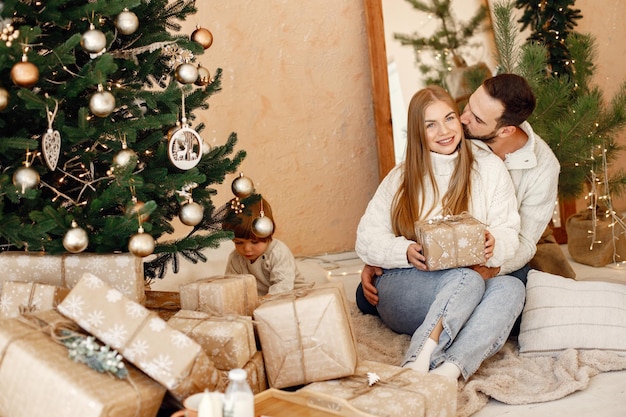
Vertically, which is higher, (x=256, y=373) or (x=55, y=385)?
(x=55, y=385)

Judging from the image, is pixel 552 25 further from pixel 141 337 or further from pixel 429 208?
pixel 141 337

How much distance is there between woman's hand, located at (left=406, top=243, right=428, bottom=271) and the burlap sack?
169 centimetres

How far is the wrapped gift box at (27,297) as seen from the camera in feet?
5.93

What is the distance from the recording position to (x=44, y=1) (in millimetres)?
1932

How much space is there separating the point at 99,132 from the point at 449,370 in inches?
46.9

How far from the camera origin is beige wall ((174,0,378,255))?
157 inches

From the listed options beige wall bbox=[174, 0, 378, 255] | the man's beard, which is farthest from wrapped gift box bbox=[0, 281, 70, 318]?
beige wall bbox=[174, 0, 378, 255]

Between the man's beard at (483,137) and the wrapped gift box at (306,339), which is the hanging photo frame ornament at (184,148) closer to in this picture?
the wrapped gift box at (306,339)

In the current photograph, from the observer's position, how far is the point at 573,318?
2359mm

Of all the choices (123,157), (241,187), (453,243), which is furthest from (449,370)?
(123,157)

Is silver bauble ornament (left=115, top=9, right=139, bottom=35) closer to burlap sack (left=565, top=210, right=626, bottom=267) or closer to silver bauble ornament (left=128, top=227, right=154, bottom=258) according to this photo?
silver bauble ornament (left=128, top=227, right=154, bottom=258)

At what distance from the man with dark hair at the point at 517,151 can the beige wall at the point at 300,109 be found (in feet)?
5.07

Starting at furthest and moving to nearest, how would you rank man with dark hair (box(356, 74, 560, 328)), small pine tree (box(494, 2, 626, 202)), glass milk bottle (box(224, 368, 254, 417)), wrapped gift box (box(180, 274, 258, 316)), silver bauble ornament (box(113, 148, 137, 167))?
1. small pine tree (box(494, 2, 626, 202))
2. man with dark hair (box(356, 74, 560, 328))
3. wrapped gift box (box(180, 274, 258, 316))
4. silver bauble ornament (box(113, 148, 137, 167))
5. glass milk bottle (box(224, 368, 254, 417))

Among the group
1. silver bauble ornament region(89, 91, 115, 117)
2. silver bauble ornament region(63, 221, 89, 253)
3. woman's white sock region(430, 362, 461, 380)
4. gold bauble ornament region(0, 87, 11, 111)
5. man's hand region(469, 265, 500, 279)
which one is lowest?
woman's white sock region(430, 362, 461, 380)
